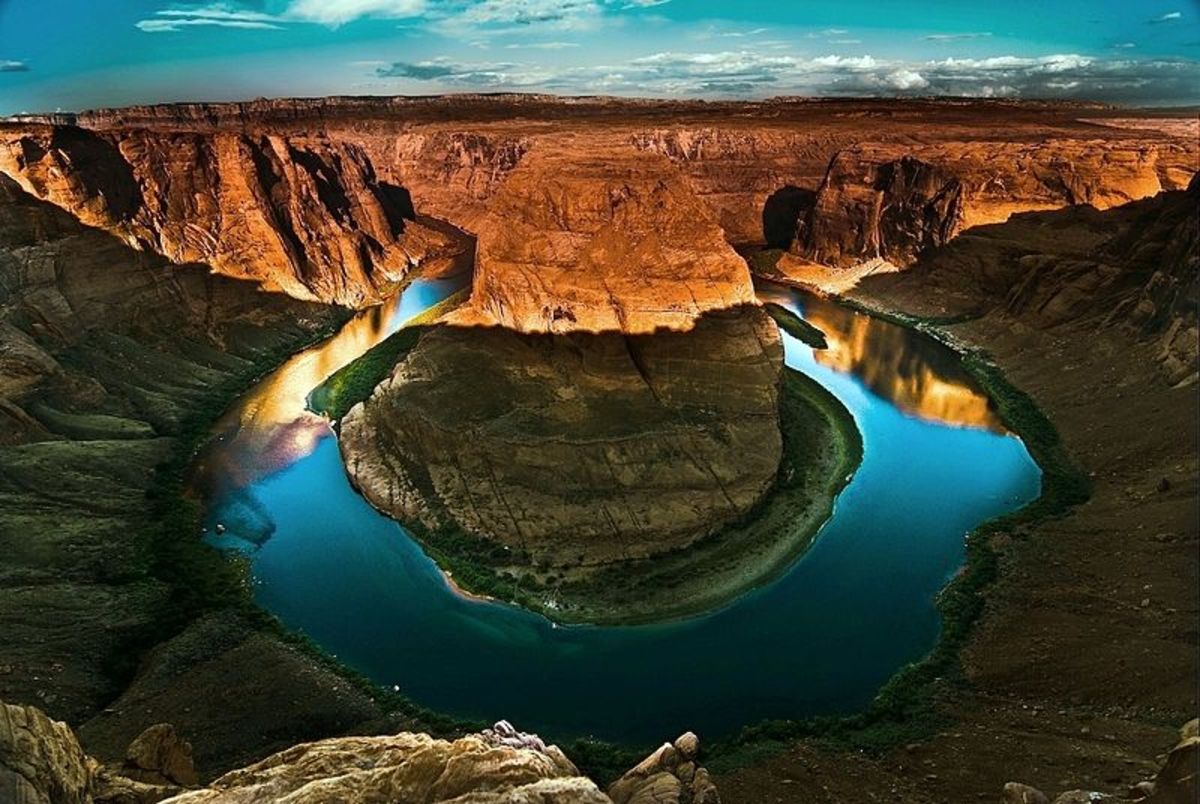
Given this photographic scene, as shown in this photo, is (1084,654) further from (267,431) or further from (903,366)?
(267,431)

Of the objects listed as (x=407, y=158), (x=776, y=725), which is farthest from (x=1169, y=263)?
(x=407, y=158)

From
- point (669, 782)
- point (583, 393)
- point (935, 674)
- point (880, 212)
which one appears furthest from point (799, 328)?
point (669, 782)

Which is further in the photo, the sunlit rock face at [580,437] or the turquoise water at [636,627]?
the sunlit rock face at [580,437]

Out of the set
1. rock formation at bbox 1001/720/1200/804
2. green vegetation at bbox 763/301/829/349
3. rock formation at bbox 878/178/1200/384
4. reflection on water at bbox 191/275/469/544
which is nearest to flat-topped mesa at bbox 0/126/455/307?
reflection on water at bbox 191/275/469/544

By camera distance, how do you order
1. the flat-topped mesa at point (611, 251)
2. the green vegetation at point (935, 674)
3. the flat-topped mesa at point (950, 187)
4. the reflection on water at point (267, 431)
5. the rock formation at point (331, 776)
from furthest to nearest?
the flat-topped mesa at point (950, 187) < the reflection on water at point (267, 431) < the flat-topped mesa at point (611, 251) < the green vegetation at point (935, 674) < the rock formation at point (331, 776)

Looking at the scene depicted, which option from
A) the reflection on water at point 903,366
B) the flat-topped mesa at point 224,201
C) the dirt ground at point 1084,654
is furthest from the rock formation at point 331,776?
the flat-topped mesa at point 224,201

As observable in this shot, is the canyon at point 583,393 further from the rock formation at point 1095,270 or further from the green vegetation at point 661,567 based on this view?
the green vegetation at point 661,567

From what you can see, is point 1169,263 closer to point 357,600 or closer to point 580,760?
point 580,760
